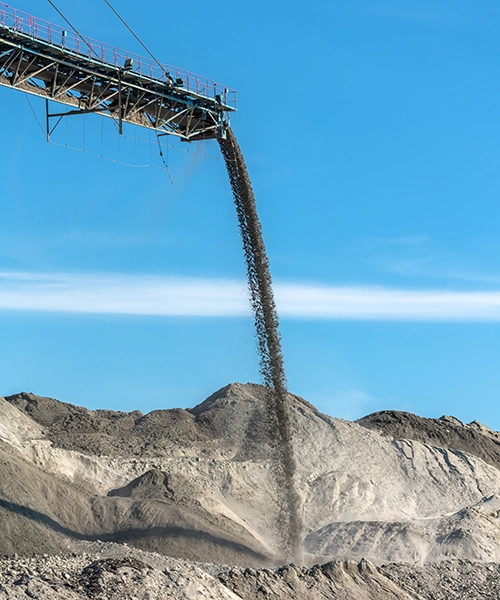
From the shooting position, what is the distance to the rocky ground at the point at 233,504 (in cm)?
2802

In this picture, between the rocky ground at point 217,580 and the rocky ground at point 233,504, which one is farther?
the rocky ground at point 233,504

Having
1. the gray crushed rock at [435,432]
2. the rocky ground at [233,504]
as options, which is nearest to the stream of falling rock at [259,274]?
the rocky ground at [233,504]

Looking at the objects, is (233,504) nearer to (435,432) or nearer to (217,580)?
(217,580)

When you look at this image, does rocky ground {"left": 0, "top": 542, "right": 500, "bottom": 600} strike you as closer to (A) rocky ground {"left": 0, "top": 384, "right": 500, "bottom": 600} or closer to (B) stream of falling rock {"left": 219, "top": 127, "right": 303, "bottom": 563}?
(A) rocky ground {"left": 0, "top": 384, "right": 500, "bottom": 600}

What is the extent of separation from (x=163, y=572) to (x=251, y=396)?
34260mm

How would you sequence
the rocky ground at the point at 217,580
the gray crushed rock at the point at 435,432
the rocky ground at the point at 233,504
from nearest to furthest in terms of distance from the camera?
the rocky ground at the point at 217,580 → the rocky ground at the point at 233,504 → the gray crushed rock at the point at 435,432

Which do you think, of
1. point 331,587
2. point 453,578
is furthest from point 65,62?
point 453,578

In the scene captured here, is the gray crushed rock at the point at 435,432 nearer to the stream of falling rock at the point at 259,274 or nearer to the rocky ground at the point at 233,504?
the rocky ground at the point at 233,504

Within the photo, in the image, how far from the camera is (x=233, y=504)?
151 feet

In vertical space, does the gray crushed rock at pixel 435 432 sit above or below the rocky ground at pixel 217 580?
above

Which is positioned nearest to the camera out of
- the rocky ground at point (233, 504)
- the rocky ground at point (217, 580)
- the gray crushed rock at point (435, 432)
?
the rocky ground at point (217, 580)

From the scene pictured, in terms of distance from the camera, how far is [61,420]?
5747cm

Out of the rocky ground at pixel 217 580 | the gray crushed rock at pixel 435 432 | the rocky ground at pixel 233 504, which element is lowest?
the rocky ground at pixel 217 580

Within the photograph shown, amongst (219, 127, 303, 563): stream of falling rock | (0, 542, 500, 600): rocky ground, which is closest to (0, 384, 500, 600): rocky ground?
(0, 542, 500, 600): rocky ground
